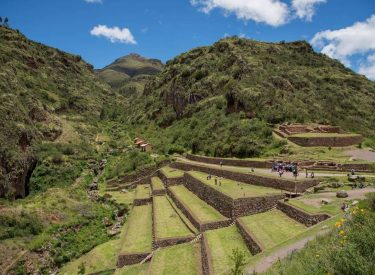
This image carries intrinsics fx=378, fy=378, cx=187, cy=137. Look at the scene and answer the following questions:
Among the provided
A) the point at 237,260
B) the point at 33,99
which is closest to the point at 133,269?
the point at 237,260

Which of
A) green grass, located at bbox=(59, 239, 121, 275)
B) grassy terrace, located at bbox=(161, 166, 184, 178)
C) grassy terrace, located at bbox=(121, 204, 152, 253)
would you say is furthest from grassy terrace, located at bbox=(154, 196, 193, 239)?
grassy terrace, located at bbox=(161, 166, 184, 178)

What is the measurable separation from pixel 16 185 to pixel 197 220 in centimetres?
3079

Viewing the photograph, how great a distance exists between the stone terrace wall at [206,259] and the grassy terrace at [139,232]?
16.5ft

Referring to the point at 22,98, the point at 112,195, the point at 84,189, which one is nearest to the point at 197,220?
the point at 112,195

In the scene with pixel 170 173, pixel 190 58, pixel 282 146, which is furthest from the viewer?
pixel 190 58

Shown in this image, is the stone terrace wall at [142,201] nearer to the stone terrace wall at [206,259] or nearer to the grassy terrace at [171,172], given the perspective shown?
the grassy terrace at [171,172]

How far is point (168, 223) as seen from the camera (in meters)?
24.7

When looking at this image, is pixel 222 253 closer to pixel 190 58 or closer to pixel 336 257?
pixel 336 257

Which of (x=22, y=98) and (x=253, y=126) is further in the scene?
(x=22, y=98)

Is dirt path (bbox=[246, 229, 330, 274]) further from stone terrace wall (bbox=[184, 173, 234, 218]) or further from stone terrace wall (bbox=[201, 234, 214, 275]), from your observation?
stone terrace wall (bbox=[184, 173, 234, 218])

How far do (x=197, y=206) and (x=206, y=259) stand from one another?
31.6ft

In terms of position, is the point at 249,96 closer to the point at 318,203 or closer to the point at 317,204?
the point at 318,203

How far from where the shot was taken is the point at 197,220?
22.2 metres

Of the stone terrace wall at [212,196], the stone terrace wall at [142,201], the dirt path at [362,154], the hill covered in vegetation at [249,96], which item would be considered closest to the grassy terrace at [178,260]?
the stone terrace wall at [212,196]
